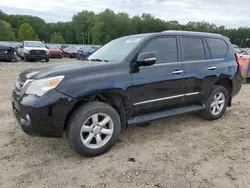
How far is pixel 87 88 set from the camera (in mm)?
3035

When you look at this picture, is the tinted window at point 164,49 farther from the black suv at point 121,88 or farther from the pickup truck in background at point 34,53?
the pickup truck in background at point 34,53

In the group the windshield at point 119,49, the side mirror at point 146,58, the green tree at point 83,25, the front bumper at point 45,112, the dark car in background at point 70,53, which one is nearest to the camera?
the front bumper at point 45,112

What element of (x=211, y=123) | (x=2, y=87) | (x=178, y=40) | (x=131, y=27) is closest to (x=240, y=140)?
(x=211, y=123)

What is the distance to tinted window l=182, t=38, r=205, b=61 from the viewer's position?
13.6 ft

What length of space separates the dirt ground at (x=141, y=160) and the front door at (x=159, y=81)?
576 millimetres

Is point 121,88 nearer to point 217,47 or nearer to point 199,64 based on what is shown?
point 199,64

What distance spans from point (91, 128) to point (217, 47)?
311 cm

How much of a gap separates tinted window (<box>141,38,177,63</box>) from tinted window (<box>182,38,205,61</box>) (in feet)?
0.76

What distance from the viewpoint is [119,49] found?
3902 mm

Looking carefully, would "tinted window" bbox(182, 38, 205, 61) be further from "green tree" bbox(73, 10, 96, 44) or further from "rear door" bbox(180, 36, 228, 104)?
"green tree" bbox(73, 10, 96, 44)

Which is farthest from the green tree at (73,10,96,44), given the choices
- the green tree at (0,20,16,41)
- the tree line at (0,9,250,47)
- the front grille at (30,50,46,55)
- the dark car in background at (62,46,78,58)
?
the front grille at (30,50,46,55)

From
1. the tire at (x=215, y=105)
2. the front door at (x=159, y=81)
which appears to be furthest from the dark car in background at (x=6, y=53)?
the tire at (x=215, y=105)

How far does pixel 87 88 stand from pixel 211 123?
2797 millimetres

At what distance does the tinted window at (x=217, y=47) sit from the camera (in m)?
4.59
